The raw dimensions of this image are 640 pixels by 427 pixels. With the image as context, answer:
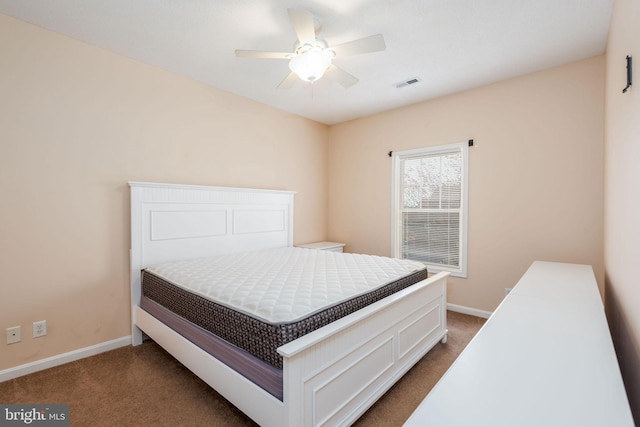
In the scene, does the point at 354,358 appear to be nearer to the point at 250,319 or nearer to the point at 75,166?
the point at 250,319

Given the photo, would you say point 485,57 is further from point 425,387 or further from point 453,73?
point 425,387

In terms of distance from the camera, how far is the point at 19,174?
206 cm

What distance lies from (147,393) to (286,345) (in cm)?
131

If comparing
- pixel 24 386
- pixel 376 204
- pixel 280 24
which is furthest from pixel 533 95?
pixel 24 386

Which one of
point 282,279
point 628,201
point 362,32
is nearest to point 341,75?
point 362,32

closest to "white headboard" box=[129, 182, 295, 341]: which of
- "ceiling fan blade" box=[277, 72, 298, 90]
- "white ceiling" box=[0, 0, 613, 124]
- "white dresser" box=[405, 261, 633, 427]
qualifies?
"white ceiling" box=[0, 0, 613, 124]

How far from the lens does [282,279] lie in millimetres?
2016

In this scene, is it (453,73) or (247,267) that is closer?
(247,267)

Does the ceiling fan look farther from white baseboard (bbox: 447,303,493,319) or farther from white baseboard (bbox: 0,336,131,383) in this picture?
white baseboard (bbox: 447,303,493,319)

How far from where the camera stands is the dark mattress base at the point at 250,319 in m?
1.33

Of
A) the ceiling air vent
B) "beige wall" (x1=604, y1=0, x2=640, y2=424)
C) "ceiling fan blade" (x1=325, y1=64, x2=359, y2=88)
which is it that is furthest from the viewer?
the ceiling air vent

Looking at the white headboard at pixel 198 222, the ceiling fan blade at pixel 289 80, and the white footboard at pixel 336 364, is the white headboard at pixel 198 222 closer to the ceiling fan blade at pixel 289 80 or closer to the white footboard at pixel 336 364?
the white footboard at pixel 336 364

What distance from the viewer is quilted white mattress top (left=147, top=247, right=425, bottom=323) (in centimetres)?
152

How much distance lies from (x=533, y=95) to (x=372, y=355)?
2.87m
